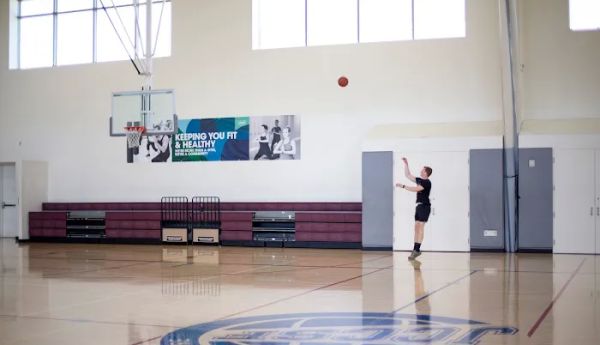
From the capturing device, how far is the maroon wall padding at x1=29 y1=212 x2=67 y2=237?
20516 mm

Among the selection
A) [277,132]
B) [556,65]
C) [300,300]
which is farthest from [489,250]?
[300,300]

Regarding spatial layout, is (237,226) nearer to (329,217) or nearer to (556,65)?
(329,217)

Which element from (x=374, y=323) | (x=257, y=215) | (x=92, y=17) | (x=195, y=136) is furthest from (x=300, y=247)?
(x=374, y=323)

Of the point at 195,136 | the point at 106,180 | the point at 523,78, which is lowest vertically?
the point at 106,180

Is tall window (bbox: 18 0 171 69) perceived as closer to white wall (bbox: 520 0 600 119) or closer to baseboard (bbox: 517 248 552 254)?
white wall (bbox: 520 0 600 119)

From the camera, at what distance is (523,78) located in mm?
17172

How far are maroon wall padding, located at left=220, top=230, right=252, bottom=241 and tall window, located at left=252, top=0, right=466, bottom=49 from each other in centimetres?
531

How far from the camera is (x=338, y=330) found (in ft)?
21.4

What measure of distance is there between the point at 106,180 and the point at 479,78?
37.0ft

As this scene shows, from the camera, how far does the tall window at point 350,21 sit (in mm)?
18016

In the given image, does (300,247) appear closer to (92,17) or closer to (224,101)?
(224,101)

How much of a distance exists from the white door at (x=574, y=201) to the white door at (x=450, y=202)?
6.94 feet

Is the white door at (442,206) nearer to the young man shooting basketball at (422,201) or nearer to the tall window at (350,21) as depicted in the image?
the young man shooting basketball at (422,201)

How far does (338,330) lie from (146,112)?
35.4 feet
